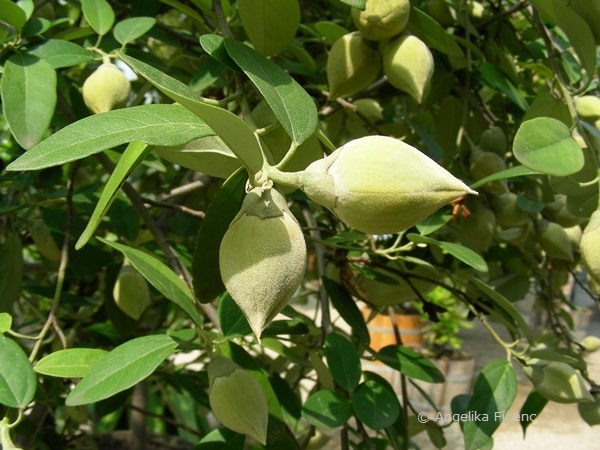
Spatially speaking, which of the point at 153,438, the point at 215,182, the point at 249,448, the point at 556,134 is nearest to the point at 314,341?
the point at 249,448

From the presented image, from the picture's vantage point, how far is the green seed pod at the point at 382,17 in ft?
1.89

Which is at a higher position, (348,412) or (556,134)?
(556,134)

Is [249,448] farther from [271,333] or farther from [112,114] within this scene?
[112,114]

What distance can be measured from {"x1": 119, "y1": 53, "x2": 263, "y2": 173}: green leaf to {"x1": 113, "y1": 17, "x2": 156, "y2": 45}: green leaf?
0.31m

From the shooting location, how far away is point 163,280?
0.50 metres

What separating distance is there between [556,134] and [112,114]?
33cm

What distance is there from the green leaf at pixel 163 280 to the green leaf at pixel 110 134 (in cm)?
16

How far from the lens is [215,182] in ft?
3.24

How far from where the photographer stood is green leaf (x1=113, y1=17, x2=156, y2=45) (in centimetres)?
64

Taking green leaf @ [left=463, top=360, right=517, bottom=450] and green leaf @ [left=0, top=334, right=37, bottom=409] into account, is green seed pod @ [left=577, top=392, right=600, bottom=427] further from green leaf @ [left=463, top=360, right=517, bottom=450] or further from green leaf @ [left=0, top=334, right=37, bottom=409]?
green leaf @ [left=0, top=334, right=37, bottom=409]

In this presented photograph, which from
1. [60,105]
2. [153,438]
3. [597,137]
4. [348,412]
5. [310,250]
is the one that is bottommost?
[153,438]

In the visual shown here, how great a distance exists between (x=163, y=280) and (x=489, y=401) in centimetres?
37

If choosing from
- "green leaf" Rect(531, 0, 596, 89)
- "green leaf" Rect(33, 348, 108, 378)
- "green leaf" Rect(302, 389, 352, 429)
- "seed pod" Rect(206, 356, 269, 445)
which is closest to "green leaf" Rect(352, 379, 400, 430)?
"green leaf" Rect(302, 389, 352, 429)

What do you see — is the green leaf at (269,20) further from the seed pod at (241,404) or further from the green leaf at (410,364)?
the green leaf at (410,364)
